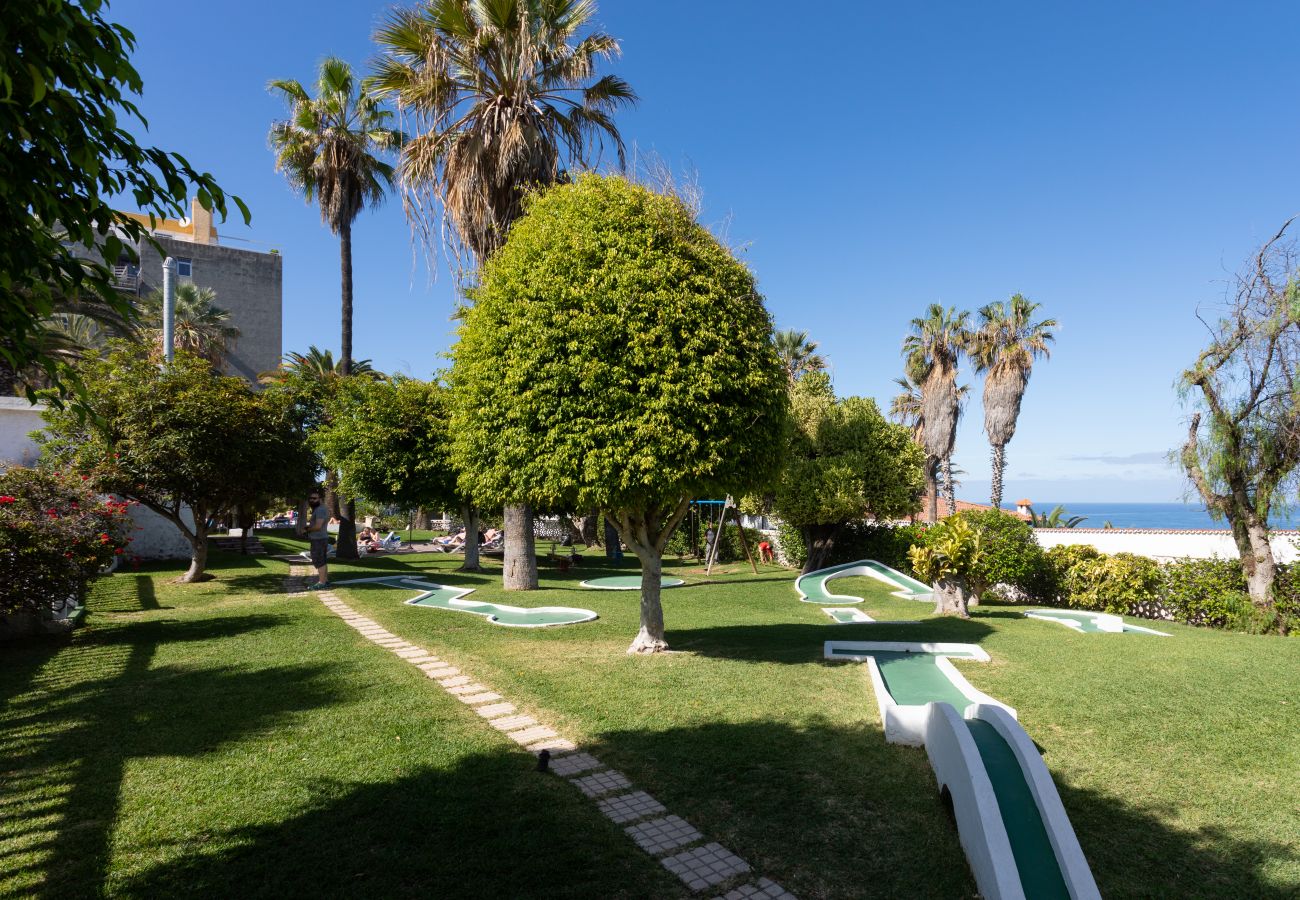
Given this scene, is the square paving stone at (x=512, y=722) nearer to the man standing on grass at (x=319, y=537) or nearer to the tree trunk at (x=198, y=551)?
the man standing on grass at (x=319, y=537)

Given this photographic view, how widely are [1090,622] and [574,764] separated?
1271 centimetres

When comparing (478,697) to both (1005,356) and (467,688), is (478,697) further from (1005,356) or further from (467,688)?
(1005,356)

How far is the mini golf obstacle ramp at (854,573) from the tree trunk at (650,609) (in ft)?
26.3

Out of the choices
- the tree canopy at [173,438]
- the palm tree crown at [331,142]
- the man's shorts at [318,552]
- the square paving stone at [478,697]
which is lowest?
the square paving stone at [478,697]

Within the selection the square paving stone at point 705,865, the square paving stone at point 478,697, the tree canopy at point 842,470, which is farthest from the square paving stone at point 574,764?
the tree canopy at point 842,470

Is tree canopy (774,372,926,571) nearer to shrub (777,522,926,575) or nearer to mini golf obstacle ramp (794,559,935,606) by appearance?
shrub (777,522,926,575)

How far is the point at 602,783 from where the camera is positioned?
5590mm

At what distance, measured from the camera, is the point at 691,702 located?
7758 mm

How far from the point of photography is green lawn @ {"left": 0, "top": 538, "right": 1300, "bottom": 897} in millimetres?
4285

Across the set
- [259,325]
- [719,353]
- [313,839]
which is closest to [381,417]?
[719,353]

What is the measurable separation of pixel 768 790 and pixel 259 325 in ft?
147

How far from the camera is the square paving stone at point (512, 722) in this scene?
6.93m

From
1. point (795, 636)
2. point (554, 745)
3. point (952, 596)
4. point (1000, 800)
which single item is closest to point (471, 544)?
point (795, 636)

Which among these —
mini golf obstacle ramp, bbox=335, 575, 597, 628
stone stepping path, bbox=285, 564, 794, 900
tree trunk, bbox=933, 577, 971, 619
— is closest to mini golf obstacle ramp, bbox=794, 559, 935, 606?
tree trunk, bbox=933, 577, 971, 619
